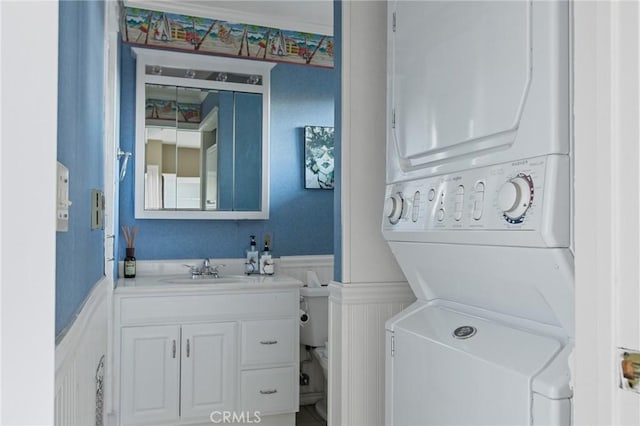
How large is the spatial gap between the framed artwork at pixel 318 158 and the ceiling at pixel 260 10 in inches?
25.5

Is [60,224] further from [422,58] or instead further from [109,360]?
[109,360]

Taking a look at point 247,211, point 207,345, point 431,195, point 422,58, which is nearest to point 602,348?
point 431,195

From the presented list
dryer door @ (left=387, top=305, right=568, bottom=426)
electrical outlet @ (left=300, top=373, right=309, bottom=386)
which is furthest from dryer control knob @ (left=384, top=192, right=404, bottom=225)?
electrical outlet @ (left=300, top=373, right=309, bottom=386)

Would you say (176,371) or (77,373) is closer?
(77,373)

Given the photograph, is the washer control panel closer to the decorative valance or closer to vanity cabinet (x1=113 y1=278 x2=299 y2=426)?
vanity cabinet (x1=113 y1=278 x2=299 y2=426)

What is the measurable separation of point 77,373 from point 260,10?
2.59 m

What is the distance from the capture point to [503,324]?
1.16 meters

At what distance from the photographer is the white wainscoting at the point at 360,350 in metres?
1.74

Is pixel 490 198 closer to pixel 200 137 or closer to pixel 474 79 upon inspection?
pixel 474 79

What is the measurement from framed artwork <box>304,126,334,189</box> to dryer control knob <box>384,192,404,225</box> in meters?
1.84

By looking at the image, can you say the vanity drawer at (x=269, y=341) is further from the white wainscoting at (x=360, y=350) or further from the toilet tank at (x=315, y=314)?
the white wainscoting at (x=360, y=350)

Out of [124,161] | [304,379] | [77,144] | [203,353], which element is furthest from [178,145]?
[77,144]

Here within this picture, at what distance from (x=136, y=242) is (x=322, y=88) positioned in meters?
1.50

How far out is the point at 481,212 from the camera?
111 centimetres
